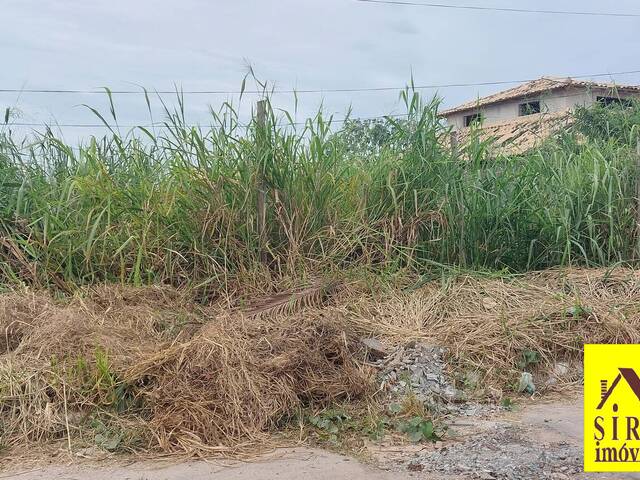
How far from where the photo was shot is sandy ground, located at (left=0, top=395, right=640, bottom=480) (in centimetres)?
231

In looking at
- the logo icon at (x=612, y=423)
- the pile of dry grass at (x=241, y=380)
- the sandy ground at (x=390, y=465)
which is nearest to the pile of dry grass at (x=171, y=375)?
the pile of dry grass at (x=241, y=380)

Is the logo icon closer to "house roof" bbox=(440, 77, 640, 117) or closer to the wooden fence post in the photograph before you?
the wooden fence post

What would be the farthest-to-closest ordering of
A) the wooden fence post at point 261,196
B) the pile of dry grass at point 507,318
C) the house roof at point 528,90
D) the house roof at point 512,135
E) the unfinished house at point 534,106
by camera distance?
the house roof at point 528,90 < the unfinished house at point 534,106 < the house roof at point 512,135 < the wooden fence post at point 261,196 < the pile of dry grass at point 507,318

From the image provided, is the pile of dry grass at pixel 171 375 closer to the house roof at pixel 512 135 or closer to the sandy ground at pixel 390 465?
the sandy ground at pixel 390 465

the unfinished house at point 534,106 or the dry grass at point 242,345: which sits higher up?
the unfinished house at point 534,106

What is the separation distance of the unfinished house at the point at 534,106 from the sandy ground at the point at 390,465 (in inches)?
110

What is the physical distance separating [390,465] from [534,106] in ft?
60.4


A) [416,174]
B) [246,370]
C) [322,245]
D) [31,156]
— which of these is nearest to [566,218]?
[416,174]

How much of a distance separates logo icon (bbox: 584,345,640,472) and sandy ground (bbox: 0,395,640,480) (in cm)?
6

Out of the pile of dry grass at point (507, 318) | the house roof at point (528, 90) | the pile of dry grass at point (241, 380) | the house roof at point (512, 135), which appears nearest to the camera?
the pile of dry grass at point (241, 380)

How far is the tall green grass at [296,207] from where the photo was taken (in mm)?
4008

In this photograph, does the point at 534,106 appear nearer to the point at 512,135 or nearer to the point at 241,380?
the point at 512,135

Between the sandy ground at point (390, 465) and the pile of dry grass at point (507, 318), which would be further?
the pile of dry grass at point (507, 318)

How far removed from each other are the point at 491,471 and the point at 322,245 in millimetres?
2172
